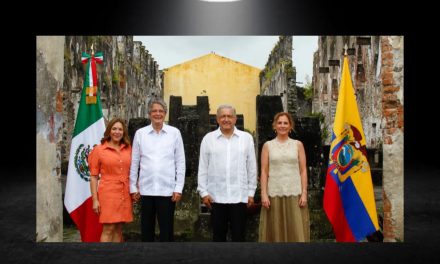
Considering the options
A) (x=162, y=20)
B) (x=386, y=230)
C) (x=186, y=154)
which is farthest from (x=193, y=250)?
(x=162, y=20)

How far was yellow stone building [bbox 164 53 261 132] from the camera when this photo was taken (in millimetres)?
5922

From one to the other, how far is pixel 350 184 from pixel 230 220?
120cm

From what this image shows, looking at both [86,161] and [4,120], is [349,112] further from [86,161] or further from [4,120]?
[4,120]

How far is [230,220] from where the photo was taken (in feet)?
16.5

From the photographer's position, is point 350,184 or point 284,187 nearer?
point 284,187

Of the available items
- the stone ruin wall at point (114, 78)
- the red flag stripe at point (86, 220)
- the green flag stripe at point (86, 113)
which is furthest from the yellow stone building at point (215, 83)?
the red flag stripe at point (86, 220)

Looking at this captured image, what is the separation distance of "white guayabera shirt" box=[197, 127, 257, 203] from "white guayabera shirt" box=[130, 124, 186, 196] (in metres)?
0.20

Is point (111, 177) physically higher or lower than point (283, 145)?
lower

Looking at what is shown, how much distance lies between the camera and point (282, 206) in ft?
16.5

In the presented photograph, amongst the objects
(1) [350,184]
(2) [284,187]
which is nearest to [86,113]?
(2) [284,187]

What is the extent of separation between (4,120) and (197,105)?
1.88 metres

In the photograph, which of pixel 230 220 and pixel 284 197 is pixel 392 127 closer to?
pixel 284 197

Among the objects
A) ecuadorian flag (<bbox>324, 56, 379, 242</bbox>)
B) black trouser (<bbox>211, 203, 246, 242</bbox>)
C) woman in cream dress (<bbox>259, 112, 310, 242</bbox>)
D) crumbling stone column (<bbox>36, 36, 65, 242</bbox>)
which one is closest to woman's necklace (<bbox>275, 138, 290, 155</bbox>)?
woman in cream dress (<bbox>259, 112, 310, 242</bbox>)

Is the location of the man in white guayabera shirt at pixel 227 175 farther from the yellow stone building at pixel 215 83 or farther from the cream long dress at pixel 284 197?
the yellow stone building at pixel 215 83
